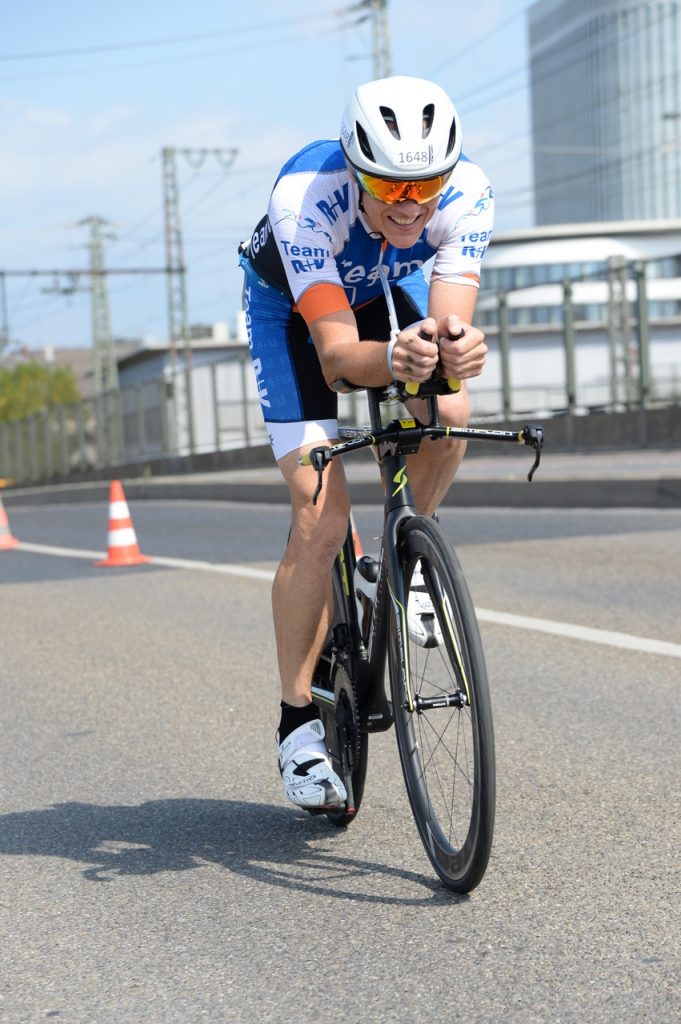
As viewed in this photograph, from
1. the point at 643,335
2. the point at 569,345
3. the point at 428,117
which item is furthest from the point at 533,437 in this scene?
the point at 569,345

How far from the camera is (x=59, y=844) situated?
4.17m

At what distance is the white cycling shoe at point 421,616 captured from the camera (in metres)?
3.54

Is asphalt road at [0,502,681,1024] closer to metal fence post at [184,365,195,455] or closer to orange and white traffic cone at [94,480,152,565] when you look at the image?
orange and white traffic cone at [94,480,152,565]

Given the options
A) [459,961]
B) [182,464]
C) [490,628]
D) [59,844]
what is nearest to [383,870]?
[459,961]

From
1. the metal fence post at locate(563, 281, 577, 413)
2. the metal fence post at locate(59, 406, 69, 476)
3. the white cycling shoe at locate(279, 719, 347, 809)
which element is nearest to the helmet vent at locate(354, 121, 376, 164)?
the white cycling shoe at locate(279, 719, 347, 809)

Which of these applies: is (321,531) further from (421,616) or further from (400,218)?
(400,218)

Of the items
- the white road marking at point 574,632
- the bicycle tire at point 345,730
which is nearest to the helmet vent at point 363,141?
the bicycle tire at point 345,730

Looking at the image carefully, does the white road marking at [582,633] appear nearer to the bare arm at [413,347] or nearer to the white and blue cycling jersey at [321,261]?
the white and blue cycling jersey at [321,261]

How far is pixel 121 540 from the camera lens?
12.1 metres

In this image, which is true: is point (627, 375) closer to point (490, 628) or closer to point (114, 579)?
point (114, 579)

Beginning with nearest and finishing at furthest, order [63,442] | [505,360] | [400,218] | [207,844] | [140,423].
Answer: [400,218] < [207,844] < [505,360] < [140,423] < [63,442]

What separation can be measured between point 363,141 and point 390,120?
8 cm

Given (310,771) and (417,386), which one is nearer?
(417,386)

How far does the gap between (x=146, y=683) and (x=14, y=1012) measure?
3.69 metres
